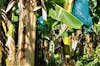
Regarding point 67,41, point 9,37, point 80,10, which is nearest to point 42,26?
point 80,10

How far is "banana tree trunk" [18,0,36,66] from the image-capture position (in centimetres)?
303

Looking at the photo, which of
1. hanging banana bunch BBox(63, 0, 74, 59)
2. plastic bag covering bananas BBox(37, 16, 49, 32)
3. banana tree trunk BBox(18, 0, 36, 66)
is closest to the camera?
banana tree trunk BBox(18, 0, 36, 66)

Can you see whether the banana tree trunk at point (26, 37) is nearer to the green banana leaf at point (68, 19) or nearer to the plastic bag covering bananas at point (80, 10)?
the green banana leaf at point (68, 19)

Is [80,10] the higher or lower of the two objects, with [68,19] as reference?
lower

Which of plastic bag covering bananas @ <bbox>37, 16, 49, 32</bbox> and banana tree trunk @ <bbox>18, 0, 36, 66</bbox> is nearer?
banana tree trunk @ <bbox>18, 0, 36, 66</bbox>

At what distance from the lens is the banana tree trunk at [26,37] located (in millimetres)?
3033

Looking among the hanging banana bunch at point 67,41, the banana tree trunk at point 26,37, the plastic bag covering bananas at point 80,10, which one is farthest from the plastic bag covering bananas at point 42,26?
the banana tree trunk at point 26,37

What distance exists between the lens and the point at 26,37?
10.0ft

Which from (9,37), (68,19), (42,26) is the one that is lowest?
(42,26)

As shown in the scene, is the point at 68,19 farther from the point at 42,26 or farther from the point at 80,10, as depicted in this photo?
the point at 42,26

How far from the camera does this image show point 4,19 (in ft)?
10.6

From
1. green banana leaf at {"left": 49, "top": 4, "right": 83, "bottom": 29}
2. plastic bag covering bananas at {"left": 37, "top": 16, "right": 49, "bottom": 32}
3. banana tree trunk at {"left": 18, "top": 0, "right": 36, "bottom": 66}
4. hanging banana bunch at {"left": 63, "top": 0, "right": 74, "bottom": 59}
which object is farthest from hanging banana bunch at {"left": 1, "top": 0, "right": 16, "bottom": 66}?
plastic bag covering bananas at {"left": 37, "top": 16, "right": 49, "bottom": 32}

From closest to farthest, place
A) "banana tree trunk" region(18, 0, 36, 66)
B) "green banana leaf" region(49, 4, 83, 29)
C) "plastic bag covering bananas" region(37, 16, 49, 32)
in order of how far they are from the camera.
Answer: "green banana leaf" region(49, 4, 83, 29)
"banana tree trunk" region(18, 0, 36, 66)
"plastic bag covering bananas" region(37, 16, 49, 32)

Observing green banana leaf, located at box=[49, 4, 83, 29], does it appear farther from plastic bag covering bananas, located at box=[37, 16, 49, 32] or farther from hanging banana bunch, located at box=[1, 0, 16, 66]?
plastic bag covering bananas, located at box=[37, 16, 49, 32]
